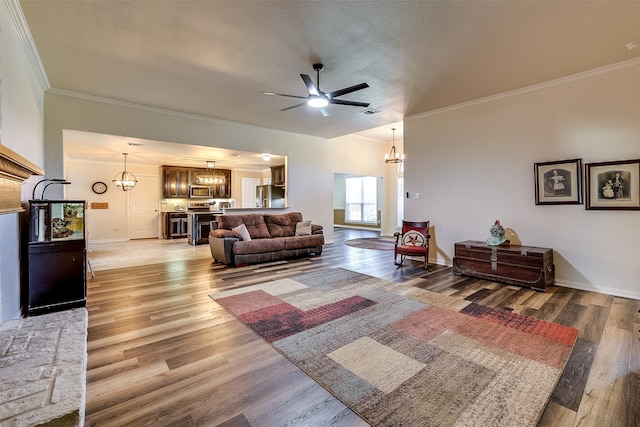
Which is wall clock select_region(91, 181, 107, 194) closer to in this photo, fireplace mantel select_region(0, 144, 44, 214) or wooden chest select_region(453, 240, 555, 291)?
fireplace mantel select_region(0, 144, 44, 214)

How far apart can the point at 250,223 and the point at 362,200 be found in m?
6.49

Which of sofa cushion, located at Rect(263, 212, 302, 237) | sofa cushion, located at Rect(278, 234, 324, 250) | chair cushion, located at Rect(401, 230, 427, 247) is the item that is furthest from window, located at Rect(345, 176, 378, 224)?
chair cushion, located at Rect(401, 230, 427, 247)

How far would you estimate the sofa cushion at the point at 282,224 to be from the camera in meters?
6.40

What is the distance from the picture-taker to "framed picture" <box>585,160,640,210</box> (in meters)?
3.56

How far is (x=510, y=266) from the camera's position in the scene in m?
4.11

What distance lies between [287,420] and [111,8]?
3596mm

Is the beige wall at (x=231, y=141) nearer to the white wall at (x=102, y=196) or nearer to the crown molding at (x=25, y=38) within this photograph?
the white wall at (x=102, y=196)

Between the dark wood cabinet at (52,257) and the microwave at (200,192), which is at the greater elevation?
the microwave at (200,192)

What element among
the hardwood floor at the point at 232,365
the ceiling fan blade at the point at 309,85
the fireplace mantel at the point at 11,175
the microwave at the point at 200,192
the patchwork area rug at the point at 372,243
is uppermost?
the ceiling fan blade at the point at 309,85

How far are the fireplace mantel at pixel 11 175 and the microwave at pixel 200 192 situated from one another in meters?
8.26

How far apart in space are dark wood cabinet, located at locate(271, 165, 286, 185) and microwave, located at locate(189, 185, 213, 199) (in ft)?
9.70

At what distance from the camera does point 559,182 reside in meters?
4.11

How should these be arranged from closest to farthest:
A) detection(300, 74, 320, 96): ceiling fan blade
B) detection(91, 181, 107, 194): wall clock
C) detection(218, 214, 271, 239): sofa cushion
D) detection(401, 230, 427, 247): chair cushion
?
detection(300, 74, 320, 96): ceiling fan blade → detection(401, 230, 427, 247): chair cushion → detection(218, 214, 271, 239): sofa cushion → detection(91, 181, 107, 194): wall clock

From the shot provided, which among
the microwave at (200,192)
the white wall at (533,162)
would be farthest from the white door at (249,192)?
the white wall at (533,162)
